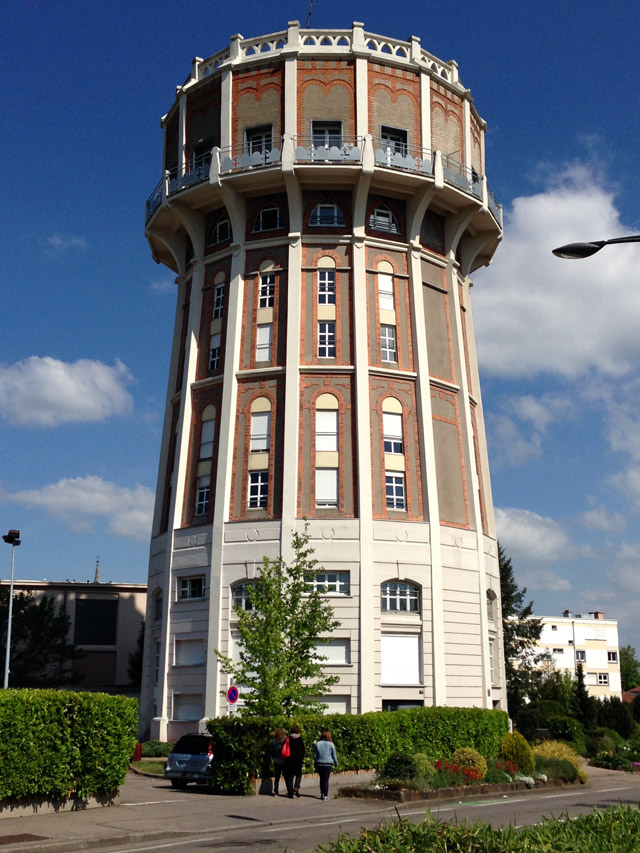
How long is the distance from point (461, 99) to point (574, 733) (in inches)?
1306

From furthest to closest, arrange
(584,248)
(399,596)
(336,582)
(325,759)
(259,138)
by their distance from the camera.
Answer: (259,138) < (399,596) < (336,582) < (325,759) < (584,248)

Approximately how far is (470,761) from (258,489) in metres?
16.5

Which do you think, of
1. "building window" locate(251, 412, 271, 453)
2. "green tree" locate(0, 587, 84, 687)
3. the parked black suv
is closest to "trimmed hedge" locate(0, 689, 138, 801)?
the parked black suv

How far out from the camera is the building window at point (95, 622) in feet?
229

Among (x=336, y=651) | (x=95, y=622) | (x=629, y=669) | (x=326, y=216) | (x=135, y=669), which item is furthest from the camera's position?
(x=629, y=669)

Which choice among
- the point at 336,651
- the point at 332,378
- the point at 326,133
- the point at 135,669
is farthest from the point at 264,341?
the point at 135,669

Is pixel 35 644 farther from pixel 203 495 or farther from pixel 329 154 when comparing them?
pixel 329 154

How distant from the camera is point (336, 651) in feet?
140

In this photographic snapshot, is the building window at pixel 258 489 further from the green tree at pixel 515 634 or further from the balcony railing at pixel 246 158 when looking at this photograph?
the green tree at pixel 515 634

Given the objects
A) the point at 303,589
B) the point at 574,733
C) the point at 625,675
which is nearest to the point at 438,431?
the point at 303,589

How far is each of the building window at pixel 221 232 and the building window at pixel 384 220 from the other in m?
7.05

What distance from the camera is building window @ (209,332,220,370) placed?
48750 mm

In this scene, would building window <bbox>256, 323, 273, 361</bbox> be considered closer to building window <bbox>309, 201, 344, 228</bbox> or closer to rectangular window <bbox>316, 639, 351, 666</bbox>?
building window <bbox>309, 201, 344, 228</bbox>

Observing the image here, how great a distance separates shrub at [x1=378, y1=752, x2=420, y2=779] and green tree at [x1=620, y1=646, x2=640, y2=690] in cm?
12070
